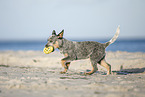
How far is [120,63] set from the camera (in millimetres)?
13133

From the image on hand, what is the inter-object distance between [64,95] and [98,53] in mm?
3816

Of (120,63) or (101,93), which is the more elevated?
(120,63)

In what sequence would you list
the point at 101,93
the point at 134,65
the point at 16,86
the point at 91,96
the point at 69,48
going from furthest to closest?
the point at 134,65 < the point at 69,48 < the point at 16,86 < the point at 101,93 < the point at 91,96

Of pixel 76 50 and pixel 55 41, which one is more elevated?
pixel 55 41

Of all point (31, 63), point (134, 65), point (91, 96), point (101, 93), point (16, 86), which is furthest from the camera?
point (31, 63)

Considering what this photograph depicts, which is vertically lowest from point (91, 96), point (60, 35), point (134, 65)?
point (91, 96)

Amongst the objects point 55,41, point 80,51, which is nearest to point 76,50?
point 80,51

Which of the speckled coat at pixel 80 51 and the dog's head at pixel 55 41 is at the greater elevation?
the dog's head at pixel 55 41

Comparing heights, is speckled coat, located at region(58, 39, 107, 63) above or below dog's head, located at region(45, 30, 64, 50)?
below

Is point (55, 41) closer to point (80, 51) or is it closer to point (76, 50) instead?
point (76, 50)

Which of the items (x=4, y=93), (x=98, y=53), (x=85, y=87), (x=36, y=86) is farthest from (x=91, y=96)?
(x=98, y=53)

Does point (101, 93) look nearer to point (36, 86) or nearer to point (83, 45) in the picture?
point (36, 86)

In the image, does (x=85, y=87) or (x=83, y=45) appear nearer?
(x=85, y=87)

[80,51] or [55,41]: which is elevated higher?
[55,41]
